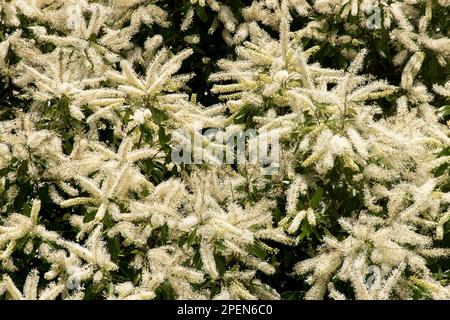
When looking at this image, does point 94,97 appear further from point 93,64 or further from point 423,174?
point 423,174

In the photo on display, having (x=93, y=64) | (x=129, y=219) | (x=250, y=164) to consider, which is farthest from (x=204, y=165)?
(x=93, y=64)

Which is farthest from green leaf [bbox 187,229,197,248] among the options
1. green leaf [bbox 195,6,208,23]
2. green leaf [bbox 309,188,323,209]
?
green leaf [bbox 195,6,208,23]

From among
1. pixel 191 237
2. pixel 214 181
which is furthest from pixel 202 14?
pixel 191 237

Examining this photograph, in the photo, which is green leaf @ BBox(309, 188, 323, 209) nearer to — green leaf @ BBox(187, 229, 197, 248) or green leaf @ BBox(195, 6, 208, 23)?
green leaf @ BBox(187, 229, 197, 248)

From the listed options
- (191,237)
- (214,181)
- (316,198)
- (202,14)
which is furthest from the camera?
(202,14)

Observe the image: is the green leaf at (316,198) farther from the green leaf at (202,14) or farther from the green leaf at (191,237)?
the green leaf at (202,14)

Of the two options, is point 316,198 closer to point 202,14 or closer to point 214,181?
point 214,181

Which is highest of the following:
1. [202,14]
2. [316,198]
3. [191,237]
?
[202,14]

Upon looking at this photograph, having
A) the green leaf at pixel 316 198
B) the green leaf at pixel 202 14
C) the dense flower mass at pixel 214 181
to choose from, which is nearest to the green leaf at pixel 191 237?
the dense flower mass at pixel 214 181
